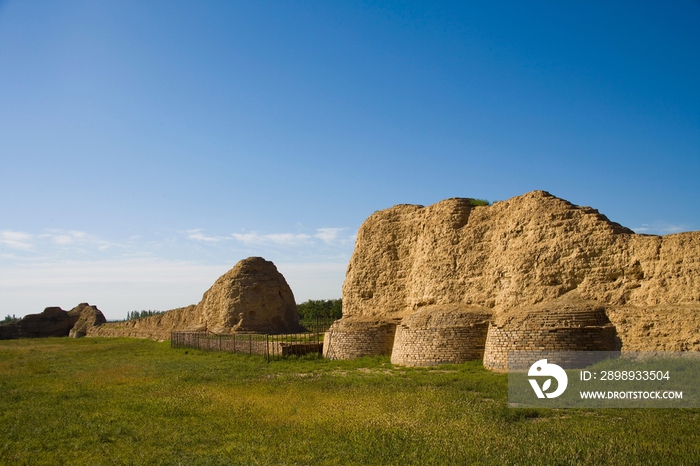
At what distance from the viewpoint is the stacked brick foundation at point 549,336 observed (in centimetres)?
1598

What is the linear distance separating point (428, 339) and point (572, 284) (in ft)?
17.4

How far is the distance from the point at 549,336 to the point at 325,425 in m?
8.72

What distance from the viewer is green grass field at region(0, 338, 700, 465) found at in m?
8.29

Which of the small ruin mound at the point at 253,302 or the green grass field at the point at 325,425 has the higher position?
the small ruin mound at the point at 253,302

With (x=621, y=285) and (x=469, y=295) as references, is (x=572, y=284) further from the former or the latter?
(x=469, y=295)

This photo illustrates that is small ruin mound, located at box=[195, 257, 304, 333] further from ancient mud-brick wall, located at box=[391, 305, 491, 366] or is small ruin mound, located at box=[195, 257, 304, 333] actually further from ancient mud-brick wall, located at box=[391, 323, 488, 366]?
ancient mud-brick wall, located at box=[391, 323, 488, 366]

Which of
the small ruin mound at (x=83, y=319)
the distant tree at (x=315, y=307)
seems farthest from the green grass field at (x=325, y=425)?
the distant tree at (x=315, y=307)

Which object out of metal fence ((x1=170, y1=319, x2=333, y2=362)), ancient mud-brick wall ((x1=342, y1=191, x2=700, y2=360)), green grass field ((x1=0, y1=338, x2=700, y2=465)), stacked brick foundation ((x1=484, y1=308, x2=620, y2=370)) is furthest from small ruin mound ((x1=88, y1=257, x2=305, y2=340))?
stacked brick foundation ((x1=484, y1=308, x2=620, y2=370))

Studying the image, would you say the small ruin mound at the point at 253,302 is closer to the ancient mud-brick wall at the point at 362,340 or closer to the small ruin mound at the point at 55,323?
the ancient mud-brick wall at the point at 362,340

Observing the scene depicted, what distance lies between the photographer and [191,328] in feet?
129

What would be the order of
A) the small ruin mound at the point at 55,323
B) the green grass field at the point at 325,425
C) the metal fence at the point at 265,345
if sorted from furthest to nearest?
the small ruin mound at the point at 55,323 < the metal fence at the point at 265,345 < the green grass field at the point at 325,425

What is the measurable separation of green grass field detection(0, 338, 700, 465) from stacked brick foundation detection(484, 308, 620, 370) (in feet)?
3.36

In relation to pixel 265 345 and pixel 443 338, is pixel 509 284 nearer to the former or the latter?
pixel 443 338

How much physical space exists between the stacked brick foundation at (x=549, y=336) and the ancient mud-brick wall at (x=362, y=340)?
5946 mm
